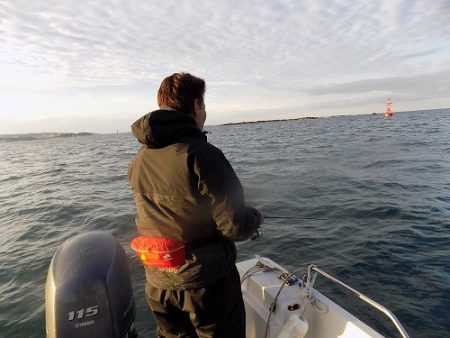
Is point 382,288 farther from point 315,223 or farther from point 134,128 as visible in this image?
point 134,128

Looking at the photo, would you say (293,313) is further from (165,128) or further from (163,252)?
(165,128)

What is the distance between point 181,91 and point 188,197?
75 centimetres

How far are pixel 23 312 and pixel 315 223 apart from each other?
6.58 m

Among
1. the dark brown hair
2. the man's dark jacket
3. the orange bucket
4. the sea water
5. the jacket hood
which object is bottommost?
the sea water

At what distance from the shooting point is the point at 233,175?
2.30 meters

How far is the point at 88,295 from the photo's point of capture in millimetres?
2975

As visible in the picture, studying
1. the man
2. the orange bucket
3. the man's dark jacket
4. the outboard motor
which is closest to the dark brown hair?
the man

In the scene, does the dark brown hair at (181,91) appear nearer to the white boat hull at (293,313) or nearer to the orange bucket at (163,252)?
the orange bucket at (163,252)

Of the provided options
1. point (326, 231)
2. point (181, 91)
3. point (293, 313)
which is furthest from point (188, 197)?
point (326, 231)

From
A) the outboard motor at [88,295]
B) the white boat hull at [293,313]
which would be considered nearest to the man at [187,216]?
the outboard motor at [88,295]

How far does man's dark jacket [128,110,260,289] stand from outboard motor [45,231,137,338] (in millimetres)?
742

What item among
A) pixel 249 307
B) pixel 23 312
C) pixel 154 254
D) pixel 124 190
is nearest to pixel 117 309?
pixel 154 254

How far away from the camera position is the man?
2271 millimetres

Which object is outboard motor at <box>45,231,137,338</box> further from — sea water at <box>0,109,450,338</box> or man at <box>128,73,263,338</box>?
sea water at <box>0,109,450,338</box>
